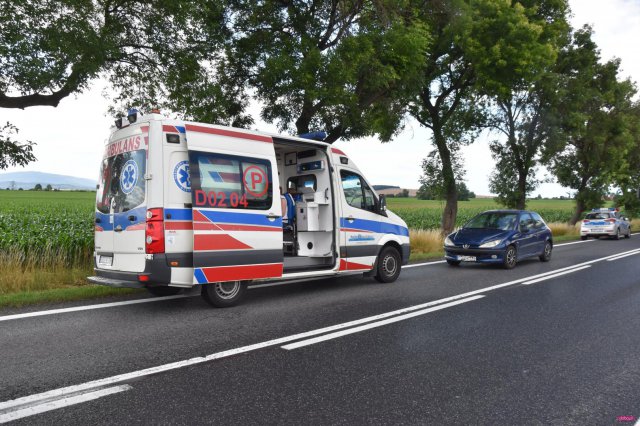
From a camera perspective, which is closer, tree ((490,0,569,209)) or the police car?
tree ((490,0,569,209))

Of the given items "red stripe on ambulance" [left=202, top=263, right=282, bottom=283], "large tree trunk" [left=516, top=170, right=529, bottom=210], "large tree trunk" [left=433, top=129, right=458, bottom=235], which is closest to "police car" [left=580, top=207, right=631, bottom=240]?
"large tree trunk" [left=516, top=170, right=529, bottom=210]

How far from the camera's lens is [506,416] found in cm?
349

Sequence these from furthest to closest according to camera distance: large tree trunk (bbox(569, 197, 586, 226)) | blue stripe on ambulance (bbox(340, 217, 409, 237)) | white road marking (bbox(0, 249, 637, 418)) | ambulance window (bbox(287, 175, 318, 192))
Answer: large tree trunk (bbox(569, 197, 586, 226)) → ambulance window (bbox(287, 175, 318, 192)) → blue stripe on ambulance (bbox(340, 217, 409, 237)) → white road marking (bbox(0, 249, 637, 418))

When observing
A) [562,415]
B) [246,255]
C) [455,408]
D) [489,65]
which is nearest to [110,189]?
[246,255]

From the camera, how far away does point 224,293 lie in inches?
281

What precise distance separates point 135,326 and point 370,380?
3213 millimetres

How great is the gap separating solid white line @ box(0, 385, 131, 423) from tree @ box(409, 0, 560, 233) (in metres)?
14.1

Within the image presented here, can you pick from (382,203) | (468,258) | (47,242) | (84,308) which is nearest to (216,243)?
(84,308)

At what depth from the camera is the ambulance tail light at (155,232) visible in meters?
6.37

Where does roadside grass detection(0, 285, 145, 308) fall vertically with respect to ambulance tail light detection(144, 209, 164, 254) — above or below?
below

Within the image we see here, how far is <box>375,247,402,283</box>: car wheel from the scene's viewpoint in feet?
32.0

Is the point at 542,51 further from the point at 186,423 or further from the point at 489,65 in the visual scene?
the point at 186,423

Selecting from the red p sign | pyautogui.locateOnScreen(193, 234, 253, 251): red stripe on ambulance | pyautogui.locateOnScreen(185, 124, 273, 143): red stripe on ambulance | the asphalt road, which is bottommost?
the asphalt road

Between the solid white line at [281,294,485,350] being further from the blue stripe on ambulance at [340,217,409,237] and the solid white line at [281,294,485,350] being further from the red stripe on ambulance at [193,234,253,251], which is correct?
the blue stripe on ambulance at [340,217,409,237]
